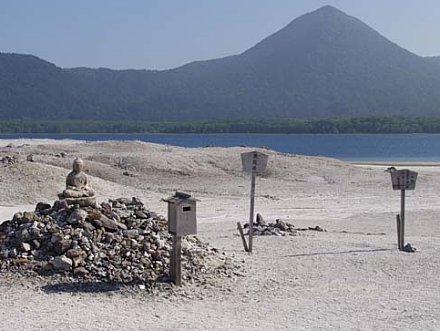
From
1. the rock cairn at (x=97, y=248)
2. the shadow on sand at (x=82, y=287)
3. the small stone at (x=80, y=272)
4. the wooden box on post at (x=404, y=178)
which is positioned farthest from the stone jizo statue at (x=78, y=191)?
the wooden box on post at (x=404, y=178)

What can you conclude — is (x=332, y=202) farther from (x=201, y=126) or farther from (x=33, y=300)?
(x=201, y=126)

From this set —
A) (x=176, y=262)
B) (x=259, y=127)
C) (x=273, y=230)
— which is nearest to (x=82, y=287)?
(x=176, y=262)

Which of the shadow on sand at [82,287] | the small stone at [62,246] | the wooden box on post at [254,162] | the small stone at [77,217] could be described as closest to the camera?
the shadow on sand at [82,287]

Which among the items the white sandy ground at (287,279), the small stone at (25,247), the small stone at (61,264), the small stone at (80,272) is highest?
the small stone at (25,247)

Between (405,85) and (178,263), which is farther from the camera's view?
(405,85)

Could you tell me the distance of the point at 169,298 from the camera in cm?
1020

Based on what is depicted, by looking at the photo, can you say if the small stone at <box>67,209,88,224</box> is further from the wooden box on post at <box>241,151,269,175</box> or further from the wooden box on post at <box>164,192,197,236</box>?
the wooden box on post at <box>241,151,269,175</box>

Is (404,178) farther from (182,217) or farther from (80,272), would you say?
(80,272)

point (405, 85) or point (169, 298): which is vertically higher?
point (405, 85)

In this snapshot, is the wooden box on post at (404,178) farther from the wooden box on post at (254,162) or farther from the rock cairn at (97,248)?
the rock cairn at (97,248)

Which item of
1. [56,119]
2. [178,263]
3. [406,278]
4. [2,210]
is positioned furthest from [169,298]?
[56,119]

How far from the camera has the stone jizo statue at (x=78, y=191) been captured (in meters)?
12.4

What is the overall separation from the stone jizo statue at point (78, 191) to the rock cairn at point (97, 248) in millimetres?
175

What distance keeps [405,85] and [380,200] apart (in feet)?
Result: 583
